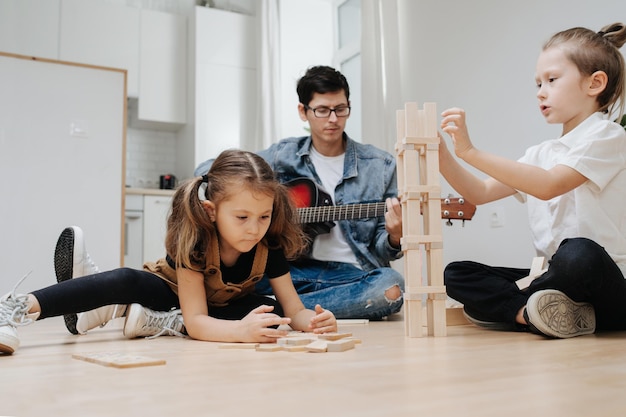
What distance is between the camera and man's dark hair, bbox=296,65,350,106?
2.21 metres

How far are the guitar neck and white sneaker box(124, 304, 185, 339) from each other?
0.63 meters

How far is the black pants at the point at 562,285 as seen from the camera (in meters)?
1.37

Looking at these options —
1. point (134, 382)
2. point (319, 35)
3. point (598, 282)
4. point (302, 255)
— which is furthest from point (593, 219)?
point (319, 35)

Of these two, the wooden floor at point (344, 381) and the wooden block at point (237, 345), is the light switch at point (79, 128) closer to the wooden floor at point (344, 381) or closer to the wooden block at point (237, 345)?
the wooden floor at point (344, 381)

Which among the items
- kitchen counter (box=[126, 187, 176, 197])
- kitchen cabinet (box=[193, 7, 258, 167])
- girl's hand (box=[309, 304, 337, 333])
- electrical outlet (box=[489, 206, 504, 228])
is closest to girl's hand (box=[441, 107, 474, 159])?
girl's hand (box=[309, 304, 337, 333])

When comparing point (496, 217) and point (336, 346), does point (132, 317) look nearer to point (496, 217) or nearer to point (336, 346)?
point (336, 346)

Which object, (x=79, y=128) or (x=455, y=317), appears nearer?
(x=455, y=317)

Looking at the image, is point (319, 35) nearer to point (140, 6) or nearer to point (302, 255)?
point (140, 6)

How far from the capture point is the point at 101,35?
445 centimetres

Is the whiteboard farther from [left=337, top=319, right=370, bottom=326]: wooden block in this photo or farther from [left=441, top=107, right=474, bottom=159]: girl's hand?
[left=441, top=107, right=474, bottom=159]: girl's hand

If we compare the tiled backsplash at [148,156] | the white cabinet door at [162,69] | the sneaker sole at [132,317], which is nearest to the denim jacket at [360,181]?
the sneaker sole at [132,317]

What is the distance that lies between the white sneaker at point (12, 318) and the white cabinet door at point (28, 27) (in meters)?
3.36

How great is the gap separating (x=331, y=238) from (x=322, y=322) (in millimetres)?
787

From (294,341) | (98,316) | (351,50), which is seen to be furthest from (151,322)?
(351,50)
